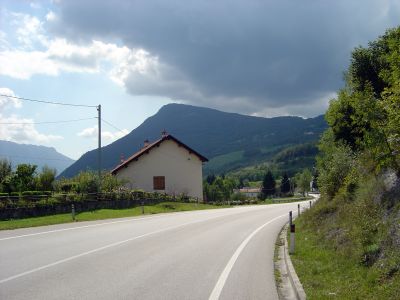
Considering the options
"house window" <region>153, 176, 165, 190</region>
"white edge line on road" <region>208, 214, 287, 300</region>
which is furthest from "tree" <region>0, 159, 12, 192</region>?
"white edge line on road" <region>208, 214, 287, 300</region>

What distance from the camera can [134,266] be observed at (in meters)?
10.0

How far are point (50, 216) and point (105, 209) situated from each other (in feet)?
21.7

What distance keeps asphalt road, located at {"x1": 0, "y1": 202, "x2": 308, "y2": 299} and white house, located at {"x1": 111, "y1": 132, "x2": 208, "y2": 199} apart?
120 ft

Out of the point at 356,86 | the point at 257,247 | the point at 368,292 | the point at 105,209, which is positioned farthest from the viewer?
the point at 105,209

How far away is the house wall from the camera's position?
5353cm

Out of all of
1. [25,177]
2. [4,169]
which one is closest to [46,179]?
A: [25,177]

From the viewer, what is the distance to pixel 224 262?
1117cm

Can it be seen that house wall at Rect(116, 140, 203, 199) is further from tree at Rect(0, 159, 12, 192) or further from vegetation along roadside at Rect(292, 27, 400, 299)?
vegetation along roadside at Rect(292, 27, 400, 299)

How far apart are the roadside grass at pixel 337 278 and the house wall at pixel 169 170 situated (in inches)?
1664

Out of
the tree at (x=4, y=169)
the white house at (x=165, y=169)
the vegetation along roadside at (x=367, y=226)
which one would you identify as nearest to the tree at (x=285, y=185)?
the white house at (x=165, y=169)

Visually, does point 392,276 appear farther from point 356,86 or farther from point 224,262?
point 356,86

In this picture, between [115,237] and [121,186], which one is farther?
[121,186]

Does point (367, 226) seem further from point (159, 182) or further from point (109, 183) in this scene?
point (159, 182)

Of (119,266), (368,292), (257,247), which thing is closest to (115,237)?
(257,247)
